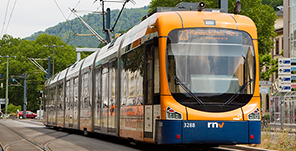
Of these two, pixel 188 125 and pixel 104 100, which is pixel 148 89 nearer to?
pixel 188 125

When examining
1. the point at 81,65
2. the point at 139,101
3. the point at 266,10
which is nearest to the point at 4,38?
the point at 266,10

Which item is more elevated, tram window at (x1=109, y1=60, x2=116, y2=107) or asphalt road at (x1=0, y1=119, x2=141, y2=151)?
tram window at (x1=109, y1=60, x2=116, y2=107)

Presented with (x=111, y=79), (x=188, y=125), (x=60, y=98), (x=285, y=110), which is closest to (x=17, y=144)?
(x=111, y=79)

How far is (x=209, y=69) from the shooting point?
11.7 m

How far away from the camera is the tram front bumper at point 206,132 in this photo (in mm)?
11195

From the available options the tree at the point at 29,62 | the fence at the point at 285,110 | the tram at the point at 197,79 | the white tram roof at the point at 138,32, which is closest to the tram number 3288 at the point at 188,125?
the tram at the point at 197,79

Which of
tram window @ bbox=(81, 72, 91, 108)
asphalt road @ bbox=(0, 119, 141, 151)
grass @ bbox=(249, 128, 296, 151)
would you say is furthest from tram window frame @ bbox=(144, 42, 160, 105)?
tram window @ bbox=(81, 72, 91, 108)

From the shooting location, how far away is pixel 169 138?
1121 cm

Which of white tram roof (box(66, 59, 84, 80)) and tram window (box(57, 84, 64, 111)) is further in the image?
tram window (box(57, 84, 64, 111))

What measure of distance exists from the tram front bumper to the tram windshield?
38 centimetres

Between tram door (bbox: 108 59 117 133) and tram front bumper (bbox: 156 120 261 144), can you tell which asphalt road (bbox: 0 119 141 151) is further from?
tram front bumper (bbox: 156 120 261 144)

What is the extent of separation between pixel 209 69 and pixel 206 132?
54.0 inches

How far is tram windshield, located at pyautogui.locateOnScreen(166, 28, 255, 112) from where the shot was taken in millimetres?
11539

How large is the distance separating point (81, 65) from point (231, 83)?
41.8ft
